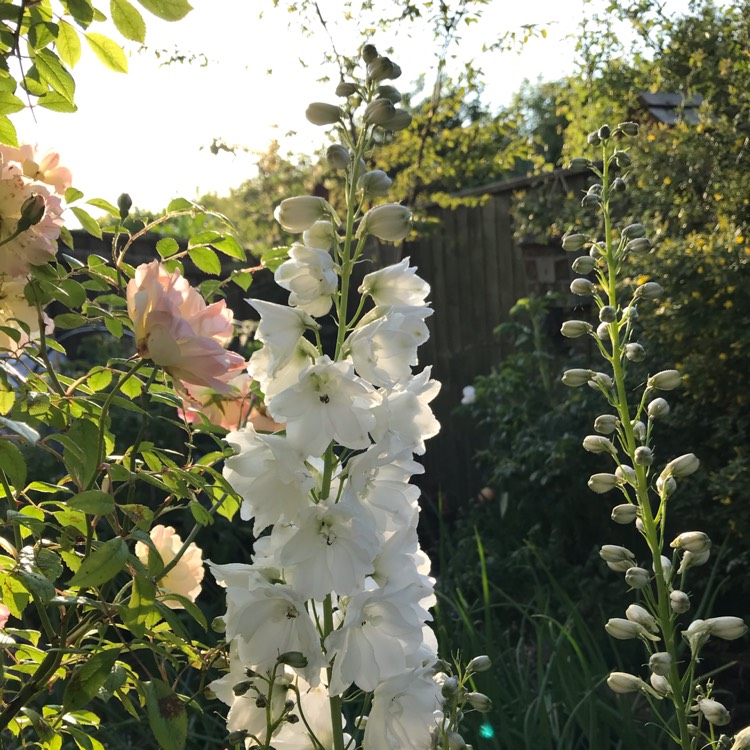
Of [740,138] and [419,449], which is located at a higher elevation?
[740,138]

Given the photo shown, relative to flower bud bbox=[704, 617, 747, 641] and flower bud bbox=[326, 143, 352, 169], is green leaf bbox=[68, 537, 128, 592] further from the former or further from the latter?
flower bud bbox=[704, 617, 747, 641]

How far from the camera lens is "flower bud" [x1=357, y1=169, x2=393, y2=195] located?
1.06m

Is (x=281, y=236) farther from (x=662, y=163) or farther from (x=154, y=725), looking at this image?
(x=154, y=725)

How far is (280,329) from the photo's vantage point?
1031mm

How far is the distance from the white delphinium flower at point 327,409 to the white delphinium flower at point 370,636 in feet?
0.56

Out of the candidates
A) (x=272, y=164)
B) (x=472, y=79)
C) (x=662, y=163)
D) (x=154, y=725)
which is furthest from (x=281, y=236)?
(x=154, y=725)

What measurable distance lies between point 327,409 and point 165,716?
35 cm

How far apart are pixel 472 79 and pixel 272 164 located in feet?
5.67

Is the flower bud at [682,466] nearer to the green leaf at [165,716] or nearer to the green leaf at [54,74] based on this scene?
the green leaf at [165,716]

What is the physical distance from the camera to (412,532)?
1.03m

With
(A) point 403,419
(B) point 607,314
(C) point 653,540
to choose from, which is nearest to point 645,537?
(C) point 653,540

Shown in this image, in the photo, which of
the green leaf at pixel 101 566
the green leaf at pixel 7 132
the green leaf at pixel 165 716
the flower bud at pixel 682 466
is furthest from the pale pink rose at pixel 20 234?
the flower bud at pixel 682 466

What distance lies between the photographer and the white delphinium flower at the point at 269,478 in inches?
38.3

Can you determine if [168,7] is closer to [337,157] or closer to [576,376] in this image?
[337,157]
